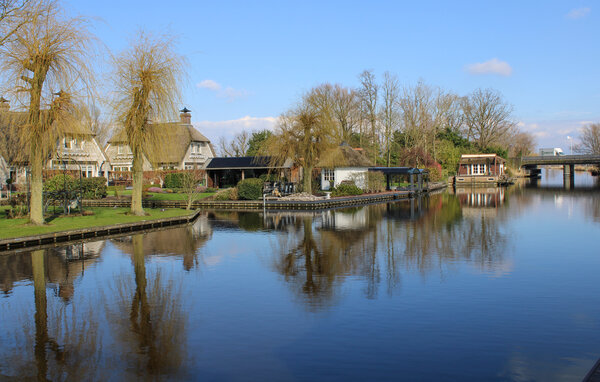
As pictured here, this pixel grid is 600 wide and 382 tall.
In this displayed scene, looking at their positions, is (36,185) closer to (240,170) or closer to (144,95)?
(144,95)

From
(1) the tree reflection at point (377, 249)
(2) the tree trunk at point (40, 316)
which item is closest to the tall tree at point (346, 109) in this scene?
(1) the tree reflection at point (377, 249)

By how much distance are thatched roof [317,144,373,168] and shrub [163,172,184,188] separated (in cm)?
1385

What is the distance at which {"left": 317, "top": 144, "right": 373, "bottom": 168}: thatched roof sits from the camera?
1645 inches

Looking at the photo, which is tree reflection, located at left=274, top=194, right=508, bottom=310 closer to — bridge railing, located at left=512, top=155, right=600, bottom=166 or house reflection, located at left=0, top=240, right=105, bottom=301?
house reflection, located at left=0, top=240, right=105, bottom=301

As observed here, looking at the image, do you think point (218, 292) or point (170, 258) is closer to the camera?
point (218, 292)

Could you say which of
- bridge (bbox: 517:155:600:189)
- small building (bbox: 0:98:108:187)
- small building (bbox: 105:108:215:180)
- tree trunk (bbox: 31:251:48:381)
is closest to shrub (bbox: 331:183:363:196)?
small building (bbox: 105:108:215:180)

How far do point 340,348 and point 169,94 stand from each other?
70.2 ft

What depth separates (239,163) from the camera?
51.9 metres

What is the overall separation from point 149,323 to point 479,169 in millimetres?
72582

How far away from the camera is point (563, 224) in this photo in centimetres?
2538

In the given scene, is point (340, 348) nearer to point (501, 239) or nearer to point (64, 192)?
point (501, 239)

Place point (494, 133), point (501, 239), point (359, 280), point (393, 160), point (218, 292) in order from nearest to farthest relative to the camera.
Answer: point (218, 292), point (359, 280), point (501, 239), point (393, 160), point (494, 133)

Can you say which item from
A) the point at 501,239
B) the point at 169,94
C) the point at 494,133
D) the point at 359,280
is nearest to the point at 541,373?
the point at 359,280

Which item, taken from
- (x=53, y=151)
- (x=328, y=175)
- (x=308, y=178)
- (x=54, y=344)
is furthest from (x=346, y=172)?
(x=54, y=344)
